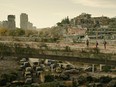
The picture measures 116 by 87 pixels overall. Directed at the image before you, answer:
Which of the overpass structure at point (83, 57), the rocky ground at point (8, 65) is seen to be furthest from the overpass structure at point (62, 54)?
the rocky ground at point (8, 65)

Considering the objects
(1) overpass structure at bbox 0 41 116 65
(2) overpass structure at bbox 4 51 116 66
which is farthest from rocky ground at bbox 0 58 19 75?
(2) overpass structure at bbox 4 51 116 66

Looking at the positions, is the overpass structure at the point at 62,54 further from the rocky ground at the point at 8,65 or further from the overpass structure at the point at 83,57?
the rocky ground at the point at 8,65

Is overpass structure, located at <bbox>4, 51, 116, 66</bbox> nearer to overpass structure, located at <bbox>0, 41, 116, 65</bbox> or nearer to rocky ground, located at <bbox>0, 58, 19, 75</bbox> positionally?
overpass structure, located at <bbox>0, 41, 116, 65</bbox>

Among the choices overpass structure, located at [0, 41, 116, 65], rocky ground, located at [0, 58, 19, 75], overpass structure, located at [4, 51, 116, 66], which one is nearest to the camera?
overpass structure, located at [4, 51, 116, 66]

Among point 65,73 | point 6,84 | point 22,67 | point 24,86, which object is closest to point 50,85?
→ point 24,86

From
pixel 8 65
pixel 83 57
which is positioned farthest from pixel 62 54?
pixel 8 65

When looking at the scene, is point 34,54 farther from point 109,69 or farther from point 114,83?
point 109,69

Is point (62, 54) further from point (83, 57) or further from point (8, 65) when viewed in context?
point (8, 65)

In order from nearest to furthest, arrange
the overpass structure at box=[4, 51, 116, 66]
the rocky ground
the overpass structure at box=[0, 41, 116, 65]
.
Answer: the overpass structure at box=[4, 51, 116, 66] < the overpass structure at box=[0, 41, 116, 65] < the rocky ground

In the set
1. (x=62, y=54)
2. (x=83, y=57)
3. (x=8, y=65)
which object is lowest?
(x=8, y=65)

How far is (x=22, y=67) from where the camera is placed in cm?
8288

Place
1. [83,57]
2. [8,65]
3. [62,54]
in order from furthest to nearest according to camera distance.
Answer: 1. [8,65]
2. [62,54]
3. [83,57]

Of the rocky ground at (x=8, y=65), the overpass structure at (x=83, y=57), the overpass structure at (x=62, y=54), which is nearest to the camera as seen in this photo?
the overpass structure at (x=83, y=57)

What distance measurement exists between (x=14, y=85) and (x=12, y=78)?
6.66m
